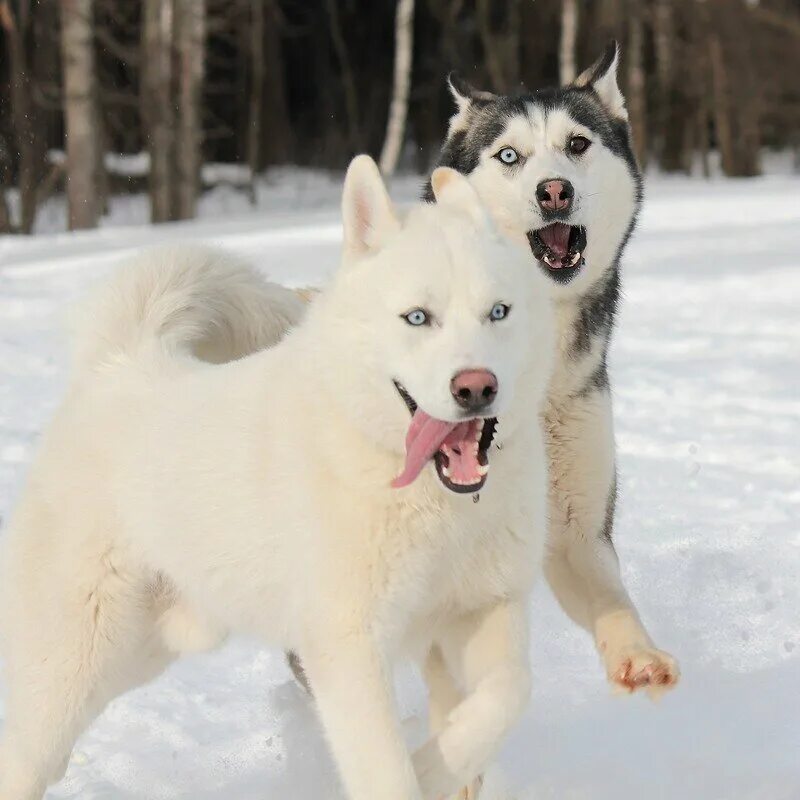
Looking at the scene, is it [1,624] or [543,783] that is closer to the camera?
[1,624]

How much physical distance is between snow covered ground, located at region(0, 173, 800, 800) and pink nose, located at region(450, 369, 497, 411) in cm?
149

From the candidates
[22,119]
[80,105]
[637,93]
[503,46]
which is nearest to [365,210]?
[80,105]

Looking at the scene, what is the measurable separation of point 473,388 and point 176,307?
43.7 inches

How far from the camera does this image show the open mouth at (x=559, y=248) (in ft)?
11.0

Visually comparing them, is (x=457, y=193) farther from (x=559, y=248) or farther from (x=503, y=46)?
(x=503, y=46)

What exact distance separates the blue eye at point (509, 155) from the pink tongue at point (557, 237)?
7.7 inches

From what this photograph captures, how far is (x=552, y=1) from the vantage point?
22156 mm

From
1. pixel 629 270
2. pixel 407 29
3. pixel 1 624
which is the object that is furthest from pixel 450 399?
pixel 407 29

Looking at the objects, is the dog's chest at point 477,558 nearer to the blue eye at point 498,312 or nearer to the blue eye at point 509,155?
the blue eye at point 498,312

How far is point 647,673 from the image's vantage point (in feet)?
9.85

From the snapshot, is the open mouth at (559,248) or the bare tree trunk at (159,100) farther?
the bare tree trunk at (159,100)

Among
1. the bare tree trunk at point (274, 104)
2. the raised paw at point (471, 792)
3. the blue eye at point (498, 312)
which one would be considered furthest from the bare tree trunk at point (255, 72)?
the blue eye at point (498, 312)

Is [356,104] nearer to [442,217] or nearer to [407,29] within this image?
[407,29]

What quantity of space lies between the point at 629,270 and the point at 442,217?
Result: 7929 mm
